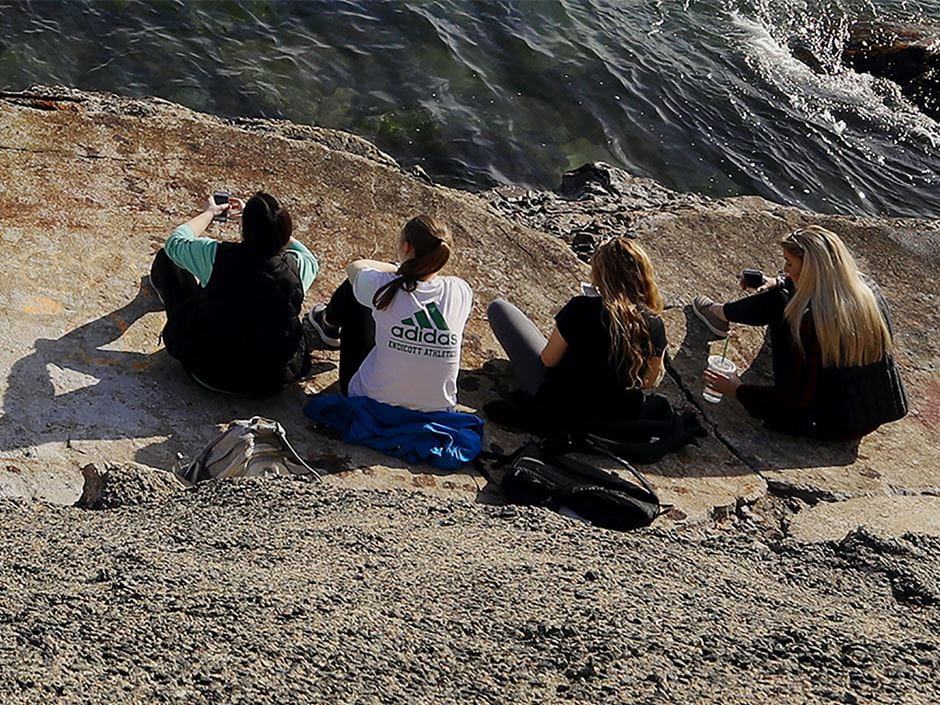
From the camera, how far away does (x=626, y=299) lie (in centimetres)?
560

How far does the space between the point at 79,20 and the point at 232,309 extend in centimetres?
782

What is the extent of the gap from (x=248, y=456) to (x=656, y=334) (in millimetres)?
2132

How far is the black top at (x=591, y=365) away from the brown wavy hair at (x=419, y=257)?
72 cm

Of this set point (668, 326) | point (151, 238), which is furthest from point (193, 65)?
point (668, 326)

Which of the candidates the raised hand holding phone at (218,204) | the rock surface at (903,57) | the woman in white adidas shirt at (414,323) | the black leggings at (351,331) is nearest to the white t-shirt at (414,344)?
the woman in white adidas shirt at (414,323)

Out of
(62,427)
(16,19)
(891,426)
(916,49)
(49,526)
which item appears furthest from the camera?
(916,49)

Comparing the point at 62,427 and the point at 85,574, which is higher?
the point at 85,574

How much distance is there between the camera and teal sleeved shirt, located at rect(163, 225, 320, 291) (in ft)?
18.3

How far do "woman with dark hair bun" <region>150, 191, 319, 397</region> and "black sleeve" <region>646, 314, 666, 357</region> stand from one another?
1767 millimetres

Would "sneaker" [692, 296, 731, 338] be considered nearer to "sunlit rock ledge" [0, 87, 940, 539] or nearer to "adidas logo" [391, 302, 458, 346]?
"sunlit rock ledge" [0, 87, 940, 539]

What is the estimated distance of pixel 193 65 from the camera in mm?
11586

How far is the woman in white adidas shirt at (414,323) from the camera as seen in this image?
544 centimetres

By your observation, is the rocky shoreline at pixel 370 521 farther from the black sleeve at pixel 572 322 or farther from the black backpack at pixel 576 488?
the black sleeve at pixel 572 322

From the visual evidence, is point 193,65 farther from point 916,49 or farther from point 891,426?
point 916,49
